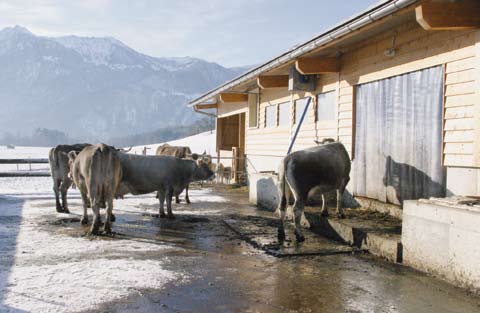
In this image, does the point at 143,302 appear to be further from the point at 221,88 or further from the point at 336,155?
the point at 221,88

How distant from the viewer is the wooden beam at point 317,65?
36.7 feet

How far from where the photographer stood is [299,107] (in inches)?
541

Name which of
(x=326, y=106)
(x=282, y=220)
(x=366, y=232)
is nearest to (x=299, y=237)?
(x=282, y=220)

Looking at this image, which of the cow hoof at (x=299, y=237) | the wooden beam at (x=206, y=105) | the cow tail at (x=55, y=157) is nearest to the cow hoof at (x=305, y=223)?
the cow hoof at (x=299, y=237)

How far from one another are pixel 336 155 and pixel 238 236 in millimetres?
2537

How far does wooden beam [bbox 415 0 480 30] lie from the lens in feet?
22.6

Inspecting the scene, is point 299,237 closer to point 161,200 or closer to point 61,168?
point 161,200

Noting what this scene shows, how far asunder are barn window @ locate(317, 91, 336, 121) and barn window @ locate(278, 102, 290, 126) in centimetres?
232

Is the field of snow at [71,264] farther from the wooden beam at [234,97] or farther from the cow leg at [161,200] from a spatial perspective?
the wooden beam at [234,97]

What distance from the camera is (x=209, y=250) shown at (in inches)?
290

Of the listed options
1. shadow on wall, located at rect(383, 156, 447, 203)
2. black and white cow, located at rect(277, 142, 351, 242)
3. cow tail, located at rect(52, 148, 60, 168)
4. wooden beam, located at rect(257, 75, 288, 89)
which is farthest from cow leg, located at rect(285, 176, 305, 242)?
wooden beam, located at rect(257, 75, 288, 89)

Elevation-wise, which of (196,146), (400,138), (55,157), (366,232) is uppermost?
(196,146)

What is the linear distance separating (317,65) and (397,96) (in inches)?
103

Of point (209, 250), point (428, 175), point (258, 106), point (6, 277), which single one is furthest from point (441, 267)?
point (258, 106)
